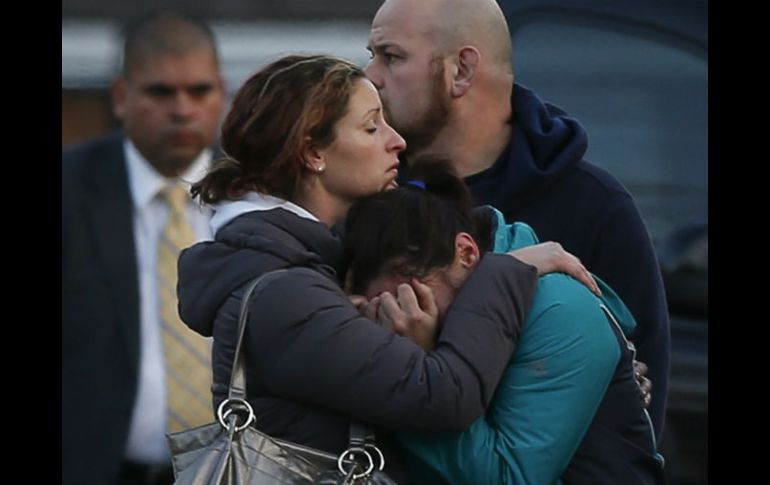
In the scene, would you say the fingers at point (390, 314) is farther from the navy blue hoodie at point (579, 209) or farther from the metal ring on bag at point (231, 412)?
the navy blue hoodie at point (579, 209)

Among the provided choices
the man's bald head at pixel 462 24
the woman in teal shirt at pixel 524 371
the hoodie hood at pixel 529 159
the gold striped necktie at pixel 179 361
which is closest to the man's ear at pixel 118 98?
the gold striped necktie at pixel 179 361

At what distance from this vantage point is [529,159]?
391cm

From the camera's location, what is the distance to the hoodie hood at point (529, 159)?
3879 millimetres

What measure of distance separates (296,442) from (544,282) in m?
0.47

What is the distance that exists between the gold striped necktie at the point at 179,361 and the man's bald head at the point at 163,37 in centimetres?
53

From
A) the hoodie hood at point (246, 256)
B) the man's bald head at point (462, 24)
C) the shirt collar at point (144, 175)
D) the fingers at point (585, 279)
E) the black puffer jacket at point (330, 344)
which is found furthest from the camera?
the shirt collar at point (144, 175)

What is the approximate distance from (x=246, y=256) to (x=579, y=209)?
3.75 feet

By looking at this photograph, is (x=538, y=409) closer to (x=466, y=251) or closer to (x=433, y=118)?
(x=466, y=251)

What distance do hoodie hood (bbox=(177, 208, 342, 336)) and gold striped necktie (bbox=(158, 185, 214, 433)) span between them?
2208mm

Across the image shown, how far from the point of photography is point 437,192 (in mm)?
3104

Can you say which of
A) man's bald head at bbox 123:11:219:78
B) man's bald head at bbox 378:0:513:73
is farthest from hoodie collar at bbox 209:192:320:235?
man's bald head at bbox 123:11:219:78

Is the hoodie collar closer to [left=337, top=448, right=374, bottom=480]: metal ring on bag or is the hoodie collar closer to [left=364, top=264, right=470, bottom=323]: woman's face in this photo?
[left=364, top=264, right=470, bottom=323]: woman's face

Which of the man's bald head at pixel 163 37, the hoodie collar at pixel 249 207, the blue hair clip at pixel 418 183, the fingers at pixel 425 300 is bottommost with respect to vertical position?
the man's bald head at pixel 163 37
